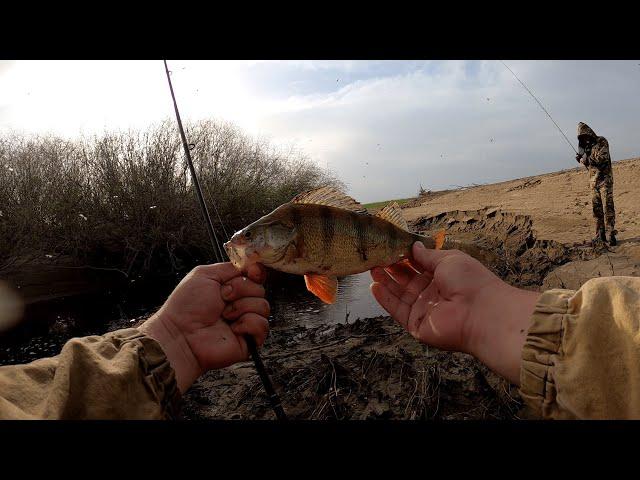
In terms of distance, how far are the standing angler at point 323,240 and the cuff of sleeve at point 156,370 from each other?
2.91 feet

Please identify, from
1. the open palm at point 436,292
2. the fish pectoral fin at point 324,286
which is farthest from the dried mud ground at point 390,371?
the fish pectoral fin at point 324,286

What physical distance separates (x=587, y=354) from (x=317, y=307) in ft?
32.4

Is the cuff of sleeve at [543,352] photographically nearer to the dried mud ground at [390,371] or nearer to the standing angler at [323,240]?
the standing angler at [323,240]

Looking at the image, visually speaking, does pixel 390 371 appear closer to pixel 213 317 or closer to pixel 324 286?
pixel 324 286

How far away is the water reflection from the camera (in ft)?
32.9

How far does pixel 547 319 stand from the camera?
1.81 meters

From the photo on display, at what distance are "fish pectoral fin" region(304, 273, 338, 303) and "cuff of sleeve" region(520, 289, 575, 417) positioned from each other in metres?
1.52

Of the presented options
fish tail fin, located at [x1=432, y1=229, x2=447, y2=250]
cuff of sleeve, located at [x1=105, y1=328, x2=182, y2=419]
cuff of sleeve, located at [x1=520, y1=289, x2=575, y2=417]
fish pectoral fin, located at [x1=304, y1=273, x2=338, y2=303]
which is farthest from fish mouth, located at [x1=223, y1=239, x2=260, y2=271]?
cuff of sleeve, located at [x1=520, y1=289, x2=575, y2=417]

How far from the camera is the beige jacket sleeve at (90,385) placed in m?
1.47

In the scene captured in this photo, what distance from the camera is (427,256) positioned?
2.99m

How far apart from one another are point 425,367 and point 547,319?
3.96m

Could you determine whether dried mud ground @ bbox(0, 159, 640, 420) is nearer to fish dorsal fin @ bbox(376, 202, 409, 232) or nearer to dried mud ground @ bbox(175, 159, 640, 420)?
dried mud ground @ bbox(175, 159, 640, 420)

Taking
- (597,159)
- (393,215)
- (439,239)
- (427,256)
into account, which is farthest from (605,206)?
(427,256)
